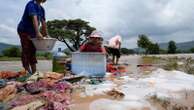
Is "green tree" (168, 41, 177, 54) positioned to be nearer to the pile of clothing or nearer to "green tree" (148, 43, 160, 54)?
"green tree" (148, 43, 160, 54)

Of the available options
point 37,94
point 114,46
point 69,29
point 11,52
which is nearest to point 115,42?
point 114,46

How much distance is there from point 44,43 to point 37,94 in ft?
5.36

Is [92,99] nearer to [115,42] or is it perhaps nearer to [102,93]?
[102,93]

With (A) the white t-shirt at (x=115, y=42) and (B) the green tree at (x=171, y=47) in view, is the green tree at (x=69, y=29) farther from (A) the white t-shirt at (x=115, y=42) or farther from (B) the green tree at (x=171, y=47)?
(A) the white t-shirt at (x=115, y=42)

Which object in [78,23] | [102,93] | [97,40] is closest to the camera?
[102,93]

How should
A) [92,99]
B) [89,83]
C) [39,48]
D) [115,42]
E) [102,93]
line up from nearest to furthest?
[92,99] < [102,93] < [89,83] < [39,48] < [115,42]

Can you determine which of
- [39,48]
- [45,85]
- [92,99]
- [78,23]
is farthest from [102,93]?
[78,23]

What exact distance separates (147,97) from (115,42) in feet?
18.2

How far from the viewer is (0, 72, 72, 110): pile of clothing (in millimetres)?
3799

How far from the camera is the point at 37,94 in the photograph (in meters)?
4.34

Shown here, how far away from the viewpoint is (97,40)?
6711mm

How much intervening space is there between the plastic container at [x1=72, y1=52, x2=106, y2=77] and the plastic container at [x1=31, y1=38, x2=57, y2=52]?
0.65 m

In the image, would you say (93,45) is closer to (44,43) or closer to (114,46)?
(44,43)

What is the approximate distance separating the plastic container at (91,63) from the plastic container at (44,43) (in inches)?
25.8
